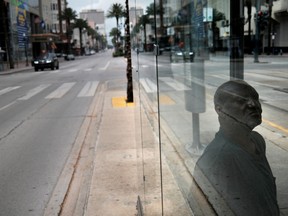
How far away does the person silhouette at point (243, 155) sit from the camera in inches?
78.7

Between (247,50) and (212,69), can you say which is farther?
(212,69)

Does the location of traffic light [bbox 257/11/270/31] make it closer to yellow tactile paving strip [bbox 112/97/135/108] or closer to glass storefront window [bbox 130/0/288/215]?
glass storefront window [bbox 130/0/288/215]

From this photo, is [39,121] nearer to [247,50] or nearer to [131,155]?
[131,155]

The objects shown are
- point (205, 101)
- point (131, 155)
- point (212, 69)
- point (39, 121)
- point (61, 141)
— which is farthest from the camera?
point (39, 121)

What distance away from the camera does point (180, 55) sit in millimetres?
4504

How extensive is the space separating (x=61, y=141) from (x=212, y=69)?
5.09 metres

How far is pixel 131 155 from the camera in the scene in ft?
21.2

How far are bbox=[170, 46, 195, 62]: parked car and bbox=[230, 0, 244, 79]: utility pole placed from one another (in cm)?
114

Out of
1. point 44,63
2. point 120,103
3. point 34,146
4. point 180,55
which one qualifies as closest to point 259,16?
point 180,55

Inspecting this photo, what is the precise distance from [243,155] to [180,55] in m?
2.62

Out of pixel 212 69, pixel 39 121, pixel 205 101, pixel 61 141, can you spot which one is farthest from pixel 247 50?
pixel 39 121

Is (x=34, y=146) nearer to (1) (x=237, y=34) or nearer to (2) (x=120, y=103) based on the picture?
(2) (x=120, y=103)

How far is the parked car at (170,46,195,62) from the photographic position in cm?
395

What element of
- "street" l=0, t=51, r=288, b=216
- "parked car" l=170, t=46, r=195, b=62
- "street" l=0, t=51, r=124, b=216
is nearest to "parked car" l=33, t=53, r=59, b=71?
"street" l=0, t=51, r=124, b=216
